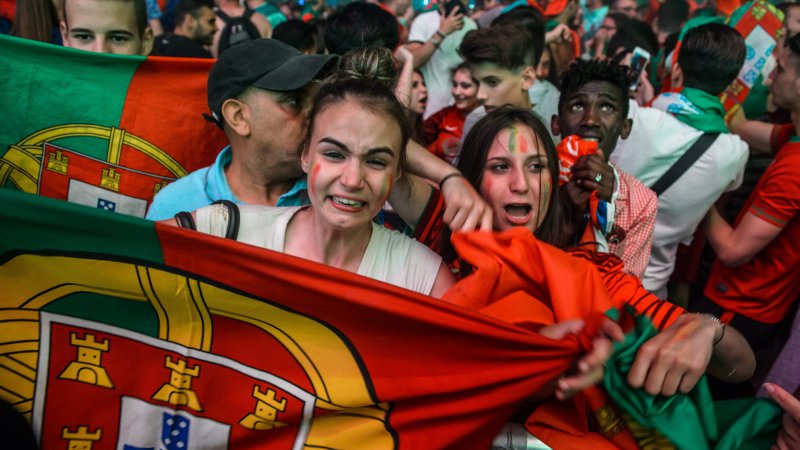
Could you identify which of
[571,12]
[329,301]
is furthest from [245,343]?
[571,12]

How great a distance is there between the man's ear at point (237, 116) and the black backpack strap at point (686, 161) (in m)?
1.94

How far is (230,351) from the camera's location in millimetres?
1811

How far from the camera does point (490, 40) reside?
3857mm

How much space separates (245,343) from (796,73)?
2.91 m

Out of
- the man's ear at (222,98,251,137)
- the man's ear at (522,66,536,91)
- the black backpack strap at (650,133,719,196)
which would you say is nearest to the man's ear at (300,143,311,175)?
the man's ear at (222,98,251,137)

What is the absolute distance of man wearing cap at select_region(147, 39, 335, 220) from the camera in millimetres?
2447

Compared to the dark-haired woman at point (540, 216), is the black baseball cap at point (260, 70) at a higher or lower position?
higher

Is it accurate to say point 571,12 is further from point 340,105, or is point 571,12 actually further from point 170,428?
point 170,428

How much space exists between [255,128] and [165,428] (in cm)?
111

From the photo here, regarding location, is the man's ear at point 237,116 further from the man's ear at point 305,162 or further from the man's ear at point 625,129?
the man's ear at point 625,129

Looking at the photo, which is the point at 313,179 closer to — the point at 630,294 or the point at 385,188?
the point at 385,188

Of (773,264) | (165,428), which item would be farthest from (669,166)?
(165,428)

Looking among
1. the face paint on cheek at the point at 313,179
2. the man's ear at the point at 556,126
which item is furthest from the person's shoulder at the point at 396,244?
the man's ear at the point at 556,126

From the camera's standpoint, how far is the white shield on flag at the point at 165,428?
5.95ft
